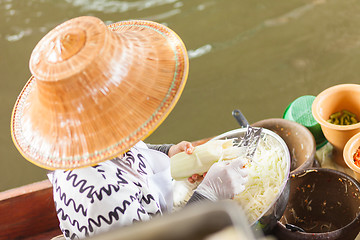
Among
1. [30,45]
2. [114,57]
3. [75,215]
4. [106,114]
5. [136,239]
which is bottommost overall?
[30,45]

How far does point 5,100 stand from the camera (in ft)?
14.8

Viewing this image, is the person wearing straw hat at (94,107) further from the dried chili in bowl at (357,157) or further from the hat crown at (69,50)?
the dried chili in bowl at (357,157)

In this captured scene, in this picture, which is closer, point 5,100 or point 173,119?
point 173,119

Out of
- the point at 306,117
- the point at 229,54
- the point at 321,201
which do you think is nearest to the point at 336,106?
the point at 306,117

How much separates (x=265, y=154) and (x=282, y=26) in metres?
2.72

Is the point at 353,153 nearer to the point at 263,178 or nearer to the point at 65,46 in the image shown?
the point at 263,178

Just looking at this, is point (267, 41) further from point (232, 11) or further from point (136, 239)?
point (136, 239)

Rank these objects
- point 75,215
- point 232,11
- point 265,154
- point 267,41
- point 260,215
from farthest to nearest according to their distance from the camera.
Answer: point 232,11 → point 267,41 → point 265,154 → point 260,215 → point 75,215

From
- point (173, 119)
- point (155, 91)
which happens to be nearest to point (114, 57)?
Answer: point (155, 91)

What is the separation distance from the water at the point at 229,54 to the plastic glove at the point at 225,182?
197 centimetres

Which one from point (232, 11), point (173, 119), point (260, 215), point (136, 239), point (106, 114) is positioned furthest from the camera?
point (232, 11)

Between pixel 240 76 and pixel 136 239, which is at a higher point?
pixel 136 239

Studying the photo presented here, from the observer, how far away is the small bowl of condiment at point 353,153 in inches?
83.1

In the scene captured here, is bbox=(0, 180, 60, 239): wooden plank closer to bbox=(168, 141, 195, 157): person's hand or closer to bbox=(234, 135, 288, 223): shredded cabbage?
bbox=(168, 141, 195, 157): person's hand
